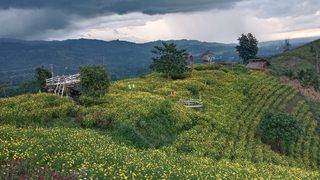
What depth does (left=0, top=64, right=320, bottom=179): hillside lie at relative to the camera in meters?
10.8

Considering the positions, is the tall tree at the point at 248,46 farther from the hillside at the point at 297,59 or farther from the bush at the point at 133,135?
the bush at the point at 133,135

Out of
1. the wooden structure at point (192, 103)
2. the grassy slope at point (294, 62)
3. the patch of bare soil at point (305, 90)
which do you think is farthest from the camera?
the grassy slope at point (294, 62)

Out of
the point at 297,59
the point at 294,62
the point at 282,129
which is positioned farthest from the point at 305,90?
the point at 297,59

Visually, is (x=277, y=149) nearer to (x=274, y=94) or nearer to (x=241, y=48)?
(x=274, y=94)

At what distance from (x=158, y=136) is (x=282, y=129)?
14.5 meters

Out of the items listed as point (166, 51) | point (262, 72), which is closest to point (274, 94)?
point (262, 72)

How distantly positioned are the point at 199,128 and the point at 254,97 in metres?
18.3

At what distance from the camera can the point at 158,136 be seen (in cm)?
1912

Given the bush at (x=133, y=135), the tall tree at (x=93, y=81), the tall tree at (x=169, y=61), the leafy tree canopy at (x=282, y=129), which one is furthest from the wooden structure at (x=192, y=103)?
the tall tree at (x=169, y=61)

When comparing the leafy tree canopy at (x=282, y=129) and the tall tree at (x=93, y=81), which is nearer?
the tall tree at (x=93, y=81)

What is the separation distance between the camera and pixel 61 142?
12391mm

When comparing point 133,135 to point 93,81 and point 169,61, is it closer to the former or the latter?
point 93,81

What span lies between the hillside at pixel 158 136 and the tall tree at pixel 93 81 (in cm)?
148

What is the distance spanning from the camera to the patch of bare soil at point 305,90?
136ft
